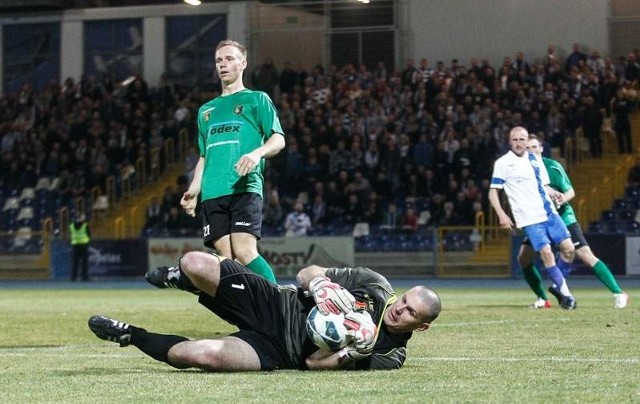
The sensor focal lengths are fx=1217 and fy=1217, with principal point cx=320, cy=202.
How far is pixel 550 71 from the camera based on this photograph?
1281 inches

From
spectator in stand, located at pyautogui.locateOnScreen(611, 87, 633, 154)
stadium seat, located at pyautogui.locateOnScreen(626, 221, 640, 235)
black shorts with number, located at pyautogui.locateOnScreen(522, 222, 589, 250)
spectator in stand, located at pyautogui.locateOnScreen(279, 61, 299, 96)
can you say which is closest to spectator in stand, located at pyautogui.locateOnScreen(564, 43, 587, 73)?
spectator in stand, located at pyautogui.locateOnScreen(611, 87, 633, 154)

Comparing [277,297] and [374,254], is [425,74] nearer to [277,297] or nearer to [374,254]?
[374,254]

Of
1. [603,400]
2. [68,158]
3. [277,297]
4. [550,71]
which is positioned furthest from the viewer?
[68,158]

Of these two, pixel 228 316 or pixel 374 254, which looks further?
pixel 374 254

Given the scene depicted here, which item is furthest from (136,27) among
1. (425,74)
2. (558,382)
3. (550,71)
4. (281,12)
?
(558,382)

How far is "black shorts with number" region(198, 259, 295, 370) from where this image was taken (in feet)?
24.6

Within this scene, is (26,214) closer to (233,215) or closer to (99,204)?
(99,204)

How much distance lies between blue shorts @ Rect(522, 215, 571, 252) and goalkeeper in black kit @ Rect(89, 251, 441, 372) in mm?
7542

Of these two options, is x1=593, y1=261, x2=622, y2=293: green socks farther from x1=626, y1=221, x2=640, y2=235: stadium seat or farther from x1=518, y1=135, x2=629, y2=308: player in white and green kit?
x1=626, y1=221, x2=640, y2=235: stadium seat

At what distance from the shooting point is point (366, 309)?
24.4 ft

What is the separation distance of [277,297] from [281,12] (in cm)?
3343

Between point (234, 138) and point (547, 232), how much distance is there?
685cm

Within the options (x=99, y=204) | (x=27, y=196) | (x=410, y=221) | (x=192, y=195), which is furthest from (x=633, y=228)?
(x=192, y=195)

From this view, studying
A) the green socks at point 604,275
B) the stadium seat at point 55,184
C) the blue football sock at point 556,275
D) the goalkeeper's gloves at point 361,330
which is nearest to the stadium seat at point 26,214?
the stadium seat at point 55,184
